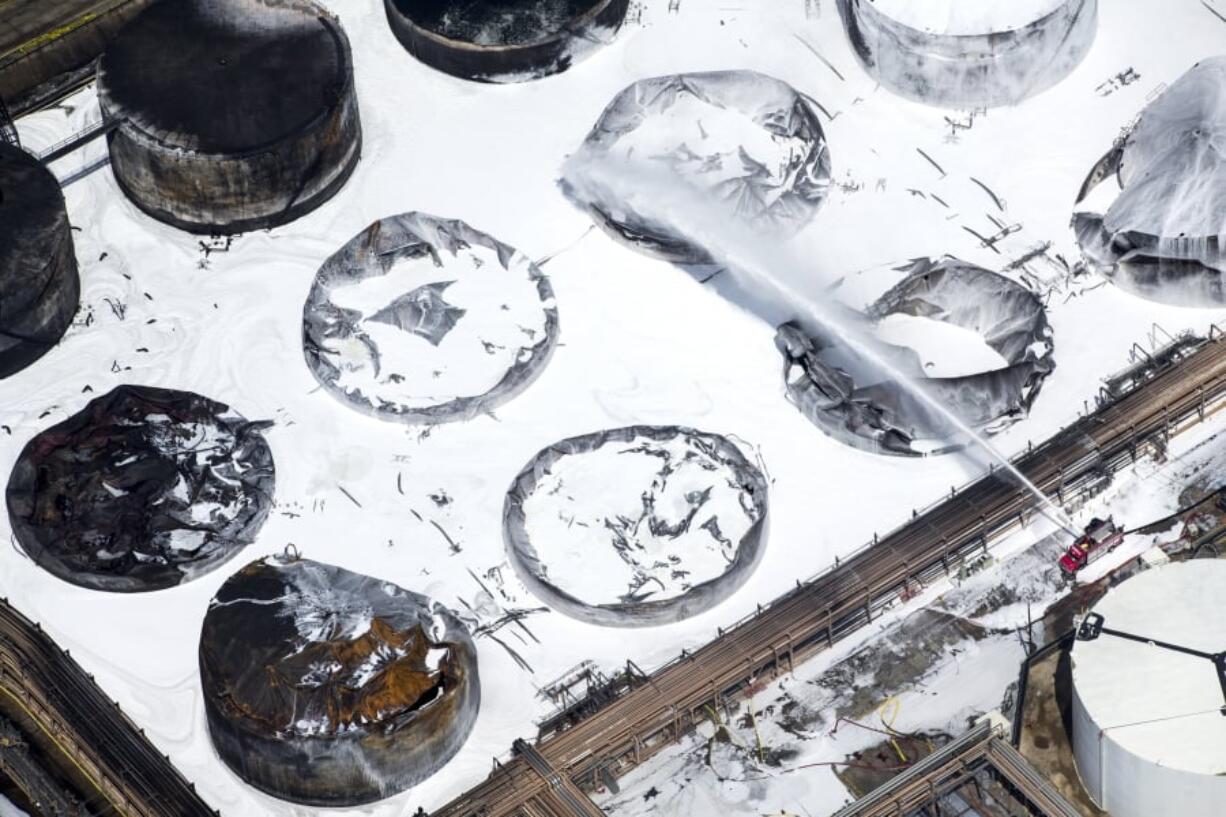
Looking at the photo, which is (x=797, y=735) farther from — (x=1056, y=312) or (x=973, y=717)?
(x=1056, y=312)

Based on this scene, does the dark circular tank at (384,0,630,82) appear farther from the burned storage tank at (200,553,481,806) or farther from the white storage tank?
the white storage tank

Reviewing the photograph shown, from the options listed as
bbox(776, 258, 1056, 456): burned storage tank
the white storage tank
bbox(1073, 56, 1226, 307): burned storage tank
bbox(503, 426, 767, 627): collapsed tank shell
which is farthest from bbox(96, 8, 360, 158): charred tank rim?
the white storage tank

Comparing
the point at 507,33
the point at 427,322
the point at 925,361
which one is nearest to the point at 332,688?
the point at 427,322

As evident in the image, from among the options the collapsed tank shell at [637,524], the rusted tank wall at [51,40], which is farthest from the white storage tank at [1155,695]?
the rusted tank wall at [51,40]

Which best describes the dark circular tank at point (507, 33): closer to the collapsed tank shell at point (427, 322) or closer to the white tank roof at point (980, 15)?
the collapsed tank shell at point (427, 322)

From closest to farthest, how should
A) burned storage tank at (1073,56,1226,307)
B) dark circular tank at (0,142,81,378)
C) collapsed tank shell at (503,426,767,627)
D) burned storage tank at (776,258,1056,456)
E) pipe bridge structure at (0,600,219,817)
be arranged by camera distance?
pipe bridge structure at (0,600,219,817) < collapsed tank shell at (503,426,767,627) < burned storage tank at (776,258,1056,456) < dark circular tank at (0,142,81,378) < burned storage tank at (1073,56,1226,307)

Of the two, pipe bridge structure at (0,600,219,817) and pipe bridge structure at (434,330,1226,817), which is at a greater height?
pipe bridge structure at (434,330,1226,817)
